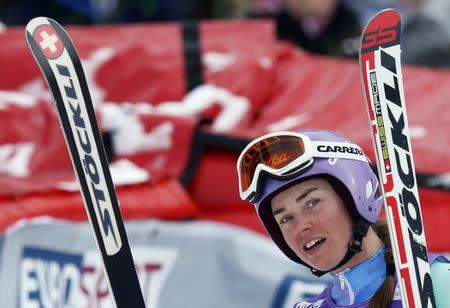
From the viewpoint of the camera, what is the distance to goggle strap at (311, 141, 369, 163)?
3.49 metres

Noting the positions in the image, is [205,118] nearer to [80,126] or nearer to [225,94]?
[225,94]

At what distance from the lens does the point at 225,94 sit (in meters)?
7.15

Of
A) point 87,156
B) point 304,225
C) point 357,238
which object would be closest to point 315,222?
point 304,225

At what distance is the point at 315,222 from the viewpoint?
3.44 meters

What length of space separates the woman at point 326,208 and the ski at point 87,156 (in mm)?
470

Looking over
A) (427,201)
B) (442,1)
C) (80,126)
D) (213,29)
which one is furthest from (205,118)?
(80,126)

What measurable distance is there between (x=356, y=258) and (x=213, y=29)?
4.15m

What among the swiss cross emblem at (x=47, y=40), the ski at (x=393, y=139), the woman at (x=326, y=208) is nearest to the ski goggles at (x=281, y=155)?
the woman at (x=326, y=208)

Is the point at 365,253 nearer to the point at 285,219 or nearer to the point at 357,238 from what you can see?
the point at 357,238

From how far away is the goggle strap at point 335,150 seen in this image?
137 inches

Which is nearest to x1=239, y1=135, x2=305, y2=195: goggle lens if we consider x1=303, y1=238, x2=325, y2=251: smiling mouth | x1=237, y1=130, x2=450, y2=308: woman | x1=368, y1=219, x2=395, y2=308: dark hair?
x1=237, y1=130, x2=450, y2=308: woman

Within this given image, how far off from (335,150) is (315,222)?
22cm

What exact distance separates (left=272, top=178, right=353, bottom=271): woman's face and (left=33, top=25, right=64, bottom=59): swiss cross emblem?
824 mm

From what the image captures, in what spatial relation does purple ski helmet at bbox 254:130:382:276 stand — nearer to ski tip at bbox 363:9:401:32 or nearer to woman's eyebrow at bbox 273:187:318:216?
woman's eyebrow at bbox 273:187:318:216
